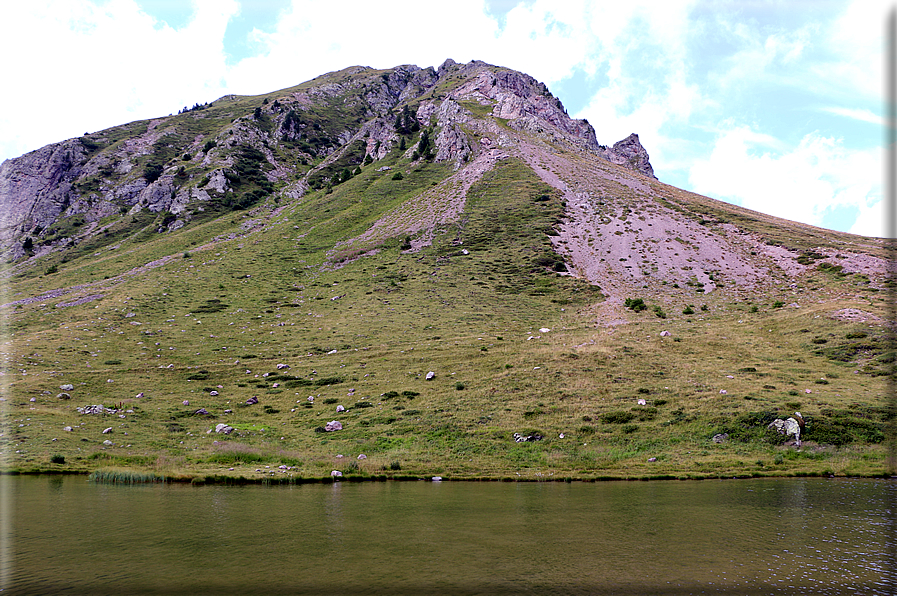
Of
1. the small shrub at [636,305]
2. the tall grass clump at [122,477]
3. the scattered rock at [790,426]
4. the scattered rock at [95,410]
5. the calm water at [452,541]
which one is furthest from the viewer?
the small shrub at [636,305]

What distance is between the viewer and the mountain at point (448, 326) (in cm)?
3509

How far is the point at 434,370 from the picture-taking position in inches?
1930

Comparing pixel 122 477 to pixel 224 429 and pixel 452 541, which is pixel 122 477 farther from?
pixel 452 541

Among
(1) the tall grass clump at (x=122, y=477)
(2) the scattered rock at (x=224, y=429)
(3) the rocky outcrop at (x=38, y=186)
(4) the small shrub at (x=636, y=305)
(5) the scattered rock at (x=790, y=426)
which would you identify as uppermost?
(3) the rocky outcrop at (x=38, y=186)

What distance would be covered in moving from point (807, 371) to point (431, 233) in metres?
66.4

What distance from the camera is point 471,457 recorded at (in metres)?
34.3

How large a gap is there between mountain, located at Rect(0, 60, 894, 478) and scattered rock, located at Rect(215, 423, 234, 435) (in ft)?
2.09

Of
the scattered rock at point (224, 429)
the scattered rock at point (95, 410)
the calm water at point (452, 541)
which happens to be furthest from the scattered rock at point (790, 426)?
the scattered rock at point (95, 410)

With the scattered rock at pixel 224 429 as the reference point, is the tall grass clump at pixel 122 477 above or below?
below

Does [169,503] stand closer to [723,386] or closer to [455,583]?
[455,583]

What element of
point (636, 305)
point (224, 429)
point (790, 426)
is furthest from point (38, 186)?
point (790, 426)

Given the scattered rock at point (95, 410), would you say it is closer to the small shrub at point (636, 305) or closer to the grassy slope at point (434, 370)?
the grassy slope at point (434, 370)

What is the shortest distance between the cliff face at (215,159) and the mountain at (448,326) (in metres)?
2.12

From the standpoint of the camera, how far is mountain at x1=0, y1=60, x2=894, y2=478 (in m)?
35.1
